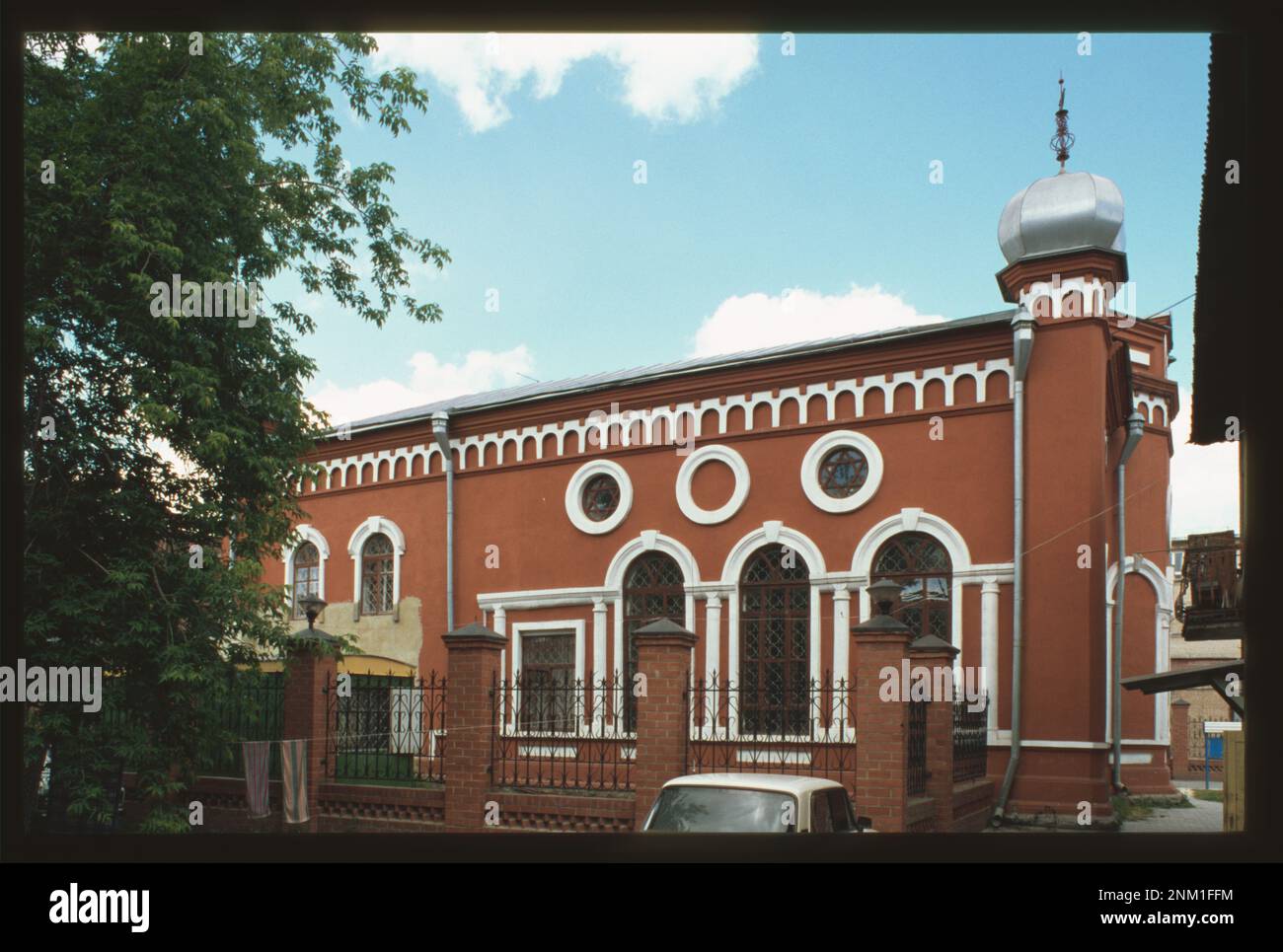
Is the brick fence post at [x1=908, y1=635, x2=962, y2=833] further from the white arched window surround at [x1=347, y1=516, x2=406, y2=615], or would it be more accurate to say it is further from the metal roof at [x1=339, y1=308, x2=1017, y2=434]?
the white arched window surround at [x1=347, y1=516, x2=406, y2=615]

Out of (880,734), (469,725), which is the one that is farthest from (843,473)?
(469,725)

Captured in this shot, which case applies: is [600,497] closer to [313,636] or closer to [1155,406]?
[313,636]

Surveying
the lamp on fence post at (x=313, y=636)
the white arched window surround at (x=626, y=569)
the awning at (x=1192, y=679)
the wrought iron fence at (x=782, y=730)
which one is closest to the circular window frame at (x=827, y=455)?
the white arched window surround at (x=626, y=569)

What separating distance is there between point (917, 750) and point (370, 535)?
10.4 meters

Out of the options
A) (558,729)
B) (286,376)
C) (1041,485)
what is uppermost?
(286,376)

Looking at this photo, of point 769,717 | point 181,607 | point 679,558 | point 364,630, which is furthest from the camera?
point 364,630

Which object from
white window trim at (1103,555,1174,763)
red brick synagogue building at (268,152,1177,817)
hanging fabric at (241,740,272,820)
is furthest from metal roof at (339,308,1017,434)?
hanging fabric at (241,740,272,820)

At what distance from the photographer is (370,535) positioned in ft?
58.4

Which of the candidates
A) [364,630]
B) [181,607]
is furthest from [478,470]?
[181,607]

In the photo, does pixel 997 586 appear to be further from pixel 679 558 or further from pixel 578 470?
pixel 578 470

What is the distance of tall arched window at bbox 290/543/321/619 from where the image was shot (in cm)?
1850

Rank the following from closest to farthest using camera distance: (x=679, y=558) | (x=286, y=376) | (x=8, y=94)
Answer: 1. (x=8, y=94)
2. (x=286, y=376)
3. (x=679, y=558)
